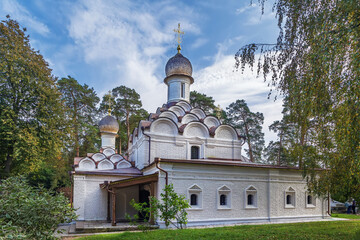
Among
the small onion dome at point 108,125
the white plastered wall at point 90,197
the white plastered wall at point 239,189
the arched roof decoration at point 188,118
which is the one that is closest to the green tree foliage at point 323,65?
the white plastered wall at point 239,189

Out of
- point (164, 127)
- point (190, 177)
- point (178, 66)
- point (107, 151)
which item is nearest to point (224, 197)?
point (190, 177)

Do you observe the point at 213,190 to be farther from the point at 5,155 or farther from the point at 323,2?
the point at 5,155

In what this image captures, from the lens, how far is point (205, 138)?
52.6 ft

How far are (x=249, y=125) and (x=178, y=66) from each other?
14787 millimetres

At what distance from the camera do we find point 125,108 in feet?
109

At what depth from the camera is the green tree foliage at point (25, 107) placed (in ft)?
47.9

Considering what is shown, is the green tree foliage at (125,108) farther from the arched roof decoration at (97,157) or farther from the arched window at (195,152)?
the arched window at (195,152)

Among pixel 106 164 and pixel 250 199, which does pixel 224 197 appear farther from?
pixel 106 164

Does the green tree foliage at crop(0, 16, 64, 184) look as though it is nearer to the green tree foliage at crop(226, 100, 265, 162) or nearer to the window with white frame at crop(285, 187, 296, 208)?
the window with white frame at crop(285, 187, 296, 208)

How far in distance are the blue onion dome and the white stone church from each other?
71 millimetres

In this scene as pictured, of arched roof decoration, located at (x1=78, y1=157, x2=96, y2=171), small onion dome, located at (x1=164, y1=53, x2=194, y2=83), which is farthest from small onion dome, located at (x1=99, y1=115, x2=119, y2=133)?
small onion dome, located at (x1=164, y1=53, x2=194, y2=83)

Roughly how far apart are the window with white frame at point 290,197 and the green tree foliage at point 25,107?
13804 mm

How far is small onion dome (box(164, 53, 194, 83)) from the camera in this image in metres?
18.8

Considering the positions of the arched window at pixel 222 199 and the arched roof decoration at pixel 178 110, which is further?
the arched roof decoration at pixel 178 110
